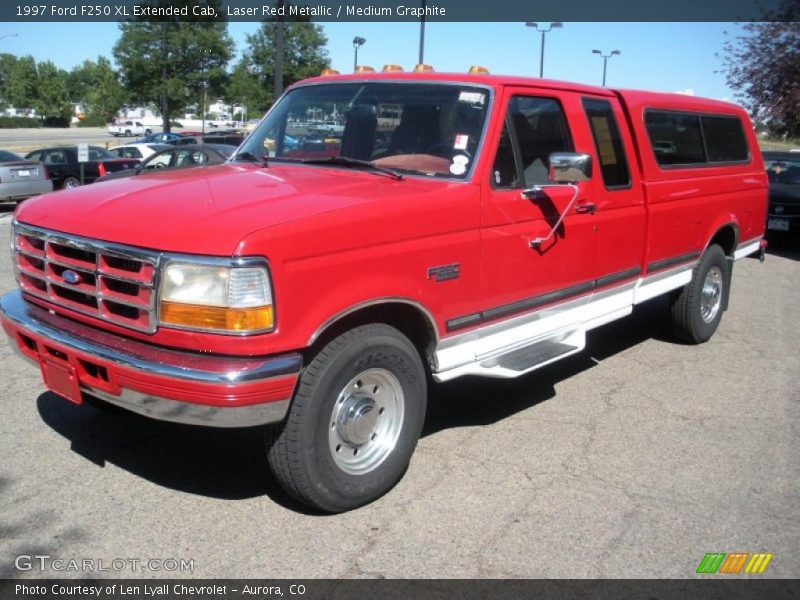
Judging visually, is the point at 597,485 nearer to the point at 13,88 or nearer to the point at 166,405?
the point at 166,405

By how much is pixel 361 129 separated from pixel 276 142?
0.64 metres

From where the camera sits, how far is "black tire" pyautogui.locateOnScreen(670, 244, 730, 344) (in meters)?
6.55

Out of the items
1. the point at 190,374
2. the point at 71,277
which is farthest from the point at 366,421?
the point at 71,277

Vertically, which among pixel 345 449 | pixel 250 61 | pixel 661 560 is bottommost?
pixel 661 560

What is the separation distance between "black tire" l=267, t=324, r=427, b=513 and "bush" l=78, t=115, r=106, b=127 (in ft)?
279

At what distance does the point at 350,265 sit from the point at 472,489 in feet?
4.62

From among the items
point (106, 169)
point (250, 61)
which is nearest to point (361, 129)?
point (106, 169)

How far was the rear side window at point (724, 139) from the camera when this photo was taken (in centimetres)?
656

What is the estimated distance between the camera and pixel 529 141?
4520 millimetres

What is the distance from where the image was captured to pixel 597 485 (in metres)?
4.07

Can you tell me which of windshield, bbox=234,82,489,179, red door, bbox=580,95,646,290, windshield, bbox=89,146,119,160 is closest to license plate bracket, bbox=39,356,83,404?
windshield, bbox=234,82,489,179

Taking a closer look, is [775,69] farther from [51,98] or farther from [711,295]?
[51,98]

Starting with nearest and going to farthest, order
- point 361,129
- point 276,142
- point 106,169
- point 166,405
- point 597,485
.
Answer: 1. point 166,405
2. point 597,485
3. point 361,129
4. point 276,142
5. point 106,169

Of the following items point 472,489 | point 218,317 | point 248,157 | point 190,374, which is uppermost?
point 248,157
